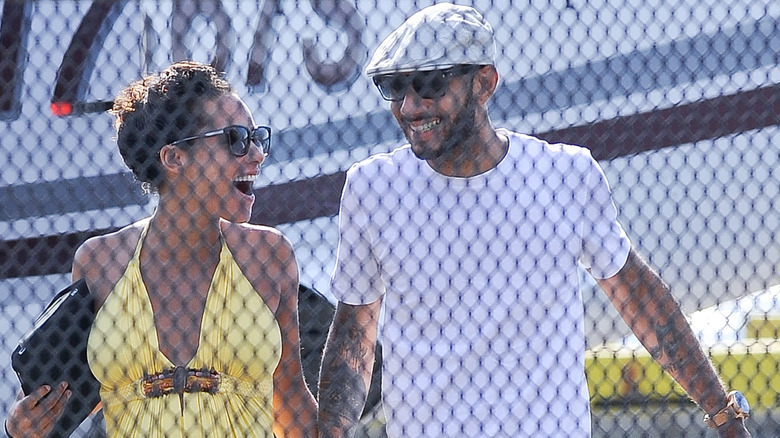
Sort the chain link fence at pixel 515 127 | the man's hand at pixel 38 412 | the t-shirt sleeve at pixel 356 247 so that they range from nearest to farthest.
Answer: the man's hand at pixel 38 412 < the t-shirt sleeve at pixel 356 247 < the chain link fence at pixel 515 127

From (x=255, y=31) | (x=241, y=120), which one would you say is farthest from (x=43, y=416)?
(x=255, y=31)

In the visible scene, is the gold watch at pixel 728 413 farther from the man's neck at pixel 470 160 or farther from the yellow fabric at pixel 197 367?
the yellow fabric at pixel 197 367

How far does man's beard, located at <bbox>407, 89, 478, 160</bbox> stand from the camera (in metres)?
1.59

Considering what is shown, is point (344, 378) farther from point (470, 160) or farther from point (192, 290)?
point (470, 160)

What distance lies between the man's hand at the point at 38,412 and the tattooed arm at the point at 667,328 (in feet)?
2.52

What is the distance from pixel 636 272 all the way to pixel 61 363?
2.65ft

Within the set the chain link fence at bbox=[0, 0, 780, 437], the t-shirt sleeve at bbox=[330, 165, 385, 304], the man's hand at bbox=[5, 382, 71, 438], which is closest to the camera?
the man's hand at bbox=[5, 382, 71, 438]

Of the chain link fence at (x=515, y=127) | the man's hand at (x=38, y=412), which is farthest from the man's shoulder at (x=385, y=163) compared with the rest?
the chain link fence at (x=515, y=127)

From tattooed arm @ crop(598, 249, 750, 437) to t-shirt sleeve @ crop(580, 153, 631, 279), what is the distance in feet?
0.14

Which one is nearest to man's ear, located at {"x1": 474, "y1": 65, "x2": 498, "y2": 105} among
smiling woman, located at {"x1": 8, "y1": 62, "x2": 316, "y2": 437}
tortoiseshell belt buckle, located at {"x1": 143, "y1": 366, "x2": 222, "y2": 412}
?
smiling woman, located at {"x1": 8, "y1": 62, "x2": 316, "y2": 437}

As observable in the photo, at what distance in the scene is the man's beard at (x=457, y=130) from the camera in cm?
159

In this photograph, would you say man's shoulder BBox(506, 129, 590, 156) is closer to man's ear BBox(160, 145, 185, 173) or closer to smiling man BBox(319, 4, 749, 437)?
smiling man BBox(319, 4, 749, 437)

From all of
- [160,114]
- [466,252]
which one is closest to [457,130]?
[466,252]

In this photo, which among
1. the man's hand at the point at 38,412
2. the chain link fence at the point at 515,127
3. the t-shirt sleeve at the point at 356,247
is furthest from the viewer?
the chain link fence at the point at 515,127
